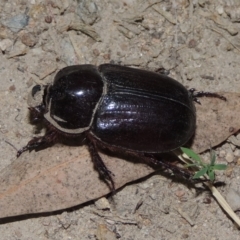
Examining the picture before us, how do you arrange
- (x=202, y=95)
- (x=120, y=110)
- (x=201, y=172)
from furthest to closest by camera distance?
(x=202, y=95)
(x=201, y=172)
(x=120, y=110)

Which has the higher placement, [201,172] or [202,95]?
[202,95]

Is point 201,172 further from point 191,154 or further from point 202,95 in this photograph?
point 202,95

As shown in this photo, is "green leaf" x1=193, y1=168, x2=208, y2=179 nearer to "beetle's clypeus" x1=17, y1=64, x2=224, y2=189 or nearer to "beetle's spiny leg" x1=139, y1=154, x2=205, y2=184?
"beetle's spiny leg" x1=139, y1=154, x2=205, y2=184

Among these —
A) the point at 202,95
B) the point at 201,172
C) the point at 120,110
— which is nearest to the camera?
the point at 120,110

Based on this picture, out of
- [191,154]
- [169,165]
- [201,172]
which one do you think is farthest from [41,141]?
[201,172]

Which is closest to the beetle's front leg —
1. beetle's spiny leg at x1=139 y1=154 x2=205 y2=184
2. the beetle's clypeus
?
the beetle's clypeus

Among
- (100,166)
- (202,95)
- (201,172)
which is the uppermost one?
(202,95)

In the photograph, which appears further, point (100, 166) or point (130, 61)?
point (130, 61)

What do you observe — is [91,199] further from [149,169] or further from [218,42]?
[218,42]
